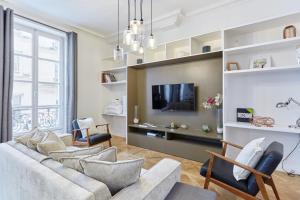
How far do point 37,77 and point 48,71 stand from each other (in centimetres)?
29

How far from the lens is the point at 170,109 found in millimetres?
3676

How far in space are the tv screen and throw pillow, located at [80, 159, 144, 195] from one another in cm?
248

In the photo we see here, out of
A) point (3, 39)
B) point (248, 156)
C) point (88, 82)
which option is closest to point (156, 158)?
point (248, 156)

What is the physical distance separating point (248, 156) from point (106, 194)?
1379 millimetres

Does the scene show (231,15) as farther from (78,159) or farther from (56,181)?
(56,181)

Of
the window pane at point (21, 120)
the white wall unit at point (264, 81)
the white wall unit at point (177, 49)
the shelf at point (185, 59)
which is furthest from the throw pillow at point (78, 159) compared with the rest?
the window pane at point (21, 120)

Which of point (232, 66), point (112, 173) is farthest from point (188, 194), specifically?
point (232, 66)

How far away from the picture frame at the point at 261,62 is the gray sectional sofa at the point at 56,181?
2169mm

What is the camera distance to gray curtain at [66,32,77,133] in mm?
3914

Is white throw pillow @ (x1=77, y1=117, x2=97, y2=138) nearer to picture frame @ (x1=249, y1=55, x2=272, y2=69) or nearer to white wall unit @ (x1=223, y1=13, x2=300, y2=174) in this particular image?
white wall unit @ (x1=223, y1=13, x2=300, y2=174)

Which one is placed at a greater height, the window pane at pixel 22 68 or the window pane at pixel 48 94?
the window pane at pixel 22 68

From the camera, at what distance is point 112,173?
1.07m

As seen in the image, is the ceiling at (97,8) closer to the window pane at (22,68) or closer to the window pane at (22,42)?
the window pane at (22,42)

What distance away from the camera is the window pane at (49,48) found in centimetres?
371
